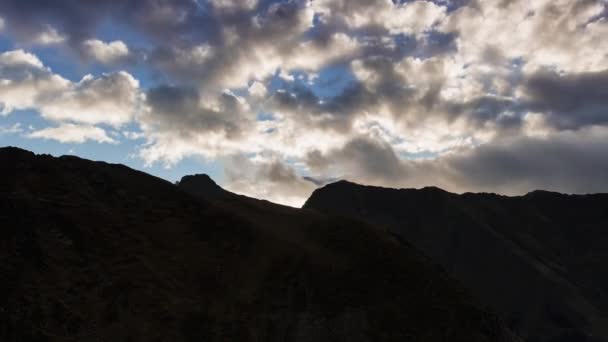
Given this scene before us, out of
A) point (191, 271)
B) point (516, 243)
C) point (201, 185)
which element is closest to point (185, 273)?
point (191, 271)

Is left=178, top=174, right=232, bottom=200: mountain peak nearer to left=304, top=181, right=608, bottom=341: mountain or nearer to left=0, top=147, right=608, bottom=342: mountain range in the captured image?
left=304, top=181, right=608, bottom=341: mountain

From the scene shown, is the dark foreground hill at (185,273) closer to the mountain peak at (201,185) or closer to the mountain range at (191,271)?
the mountain range at (191,271)

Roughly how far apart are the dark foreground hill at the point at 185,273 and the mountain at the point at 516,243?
180 ft

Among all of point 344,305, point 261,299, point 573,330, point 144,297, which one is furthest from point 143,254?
point 573,330

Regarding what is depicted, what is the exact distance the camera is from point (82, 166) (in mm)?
50062

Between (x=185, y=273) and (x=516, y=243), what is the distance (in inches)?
4208

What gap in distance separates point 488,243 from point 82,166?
9526cm

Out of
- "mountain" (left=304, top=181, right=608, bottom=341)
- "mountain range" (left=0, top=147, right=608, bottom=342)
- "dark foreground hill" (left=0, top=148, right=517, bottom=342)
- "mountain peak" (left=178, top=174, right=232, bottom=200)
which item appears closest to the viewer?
"dark foreground hill" (left=0, top=148, right=517, bottom=342)

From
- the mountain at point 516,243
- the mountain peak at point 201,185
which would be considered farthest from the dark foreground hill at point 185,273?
the mountain peak at point 201,185

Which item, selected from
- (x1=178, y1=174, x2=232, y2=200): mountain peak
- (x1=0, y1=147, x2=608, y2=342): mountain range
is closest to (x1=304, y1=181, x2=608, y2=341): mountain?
(x1=178, y1=174, x2=232, y2=200): mountain peak

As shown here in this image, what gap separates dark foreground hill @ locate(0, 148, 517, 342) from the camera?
110 feet

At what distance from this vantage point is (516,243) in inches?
5054

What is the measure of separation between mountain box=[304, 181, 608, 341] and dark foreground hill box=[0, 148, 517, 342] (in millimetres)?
54823

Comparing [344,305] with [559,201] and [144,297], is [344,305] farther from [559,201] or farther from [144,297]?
[559,201]
